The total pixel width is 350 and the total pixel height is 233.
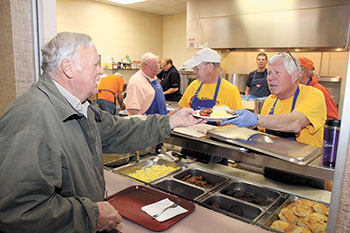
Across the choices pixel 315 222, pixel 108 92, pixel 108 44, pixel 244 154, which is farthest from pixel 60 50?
pixel 108 44

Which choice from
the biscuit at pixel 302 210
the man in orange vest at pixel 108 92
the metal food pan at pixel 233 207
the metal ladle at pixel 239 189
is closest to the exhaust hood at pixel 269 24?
the man in orange vest at pixel 108 92

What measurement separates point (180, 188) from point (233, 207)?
0.46 m

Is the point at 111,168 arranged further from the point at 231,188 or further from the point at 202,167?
the point at 231,188

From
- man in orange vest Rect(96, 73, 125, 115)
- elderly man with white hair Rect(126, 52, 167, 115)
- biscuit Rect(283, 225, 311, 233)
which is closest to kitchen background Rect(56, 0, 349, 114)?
man in orange vest Rect(96, 73, 125, 115)

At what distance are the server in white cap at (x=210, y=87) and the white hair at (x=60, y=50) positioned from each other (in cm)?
201

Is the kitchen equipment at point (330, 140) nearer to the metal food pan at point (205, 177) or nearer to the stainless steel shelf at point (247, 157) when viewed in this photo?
the stainless steel shelf at point (247, 157)

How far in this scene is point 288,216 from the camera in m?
1.71

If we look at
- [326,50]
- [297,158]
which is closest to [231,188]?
[297,158]

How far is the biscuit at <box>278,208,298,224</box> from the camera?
66.7 inches

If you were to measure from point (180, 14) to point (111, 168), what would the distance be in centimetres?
686

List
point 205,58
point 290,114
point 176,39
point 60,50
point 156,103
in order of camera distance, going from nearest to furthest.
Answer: point 60,50, point 290,114, point 205,58, point 156,103, point 176,39

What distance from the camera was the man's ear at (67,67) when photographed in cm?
125

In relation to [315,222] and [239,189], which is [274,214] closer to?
[315,222]

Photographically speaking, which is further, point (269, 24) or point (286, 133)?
point (269, 24)
